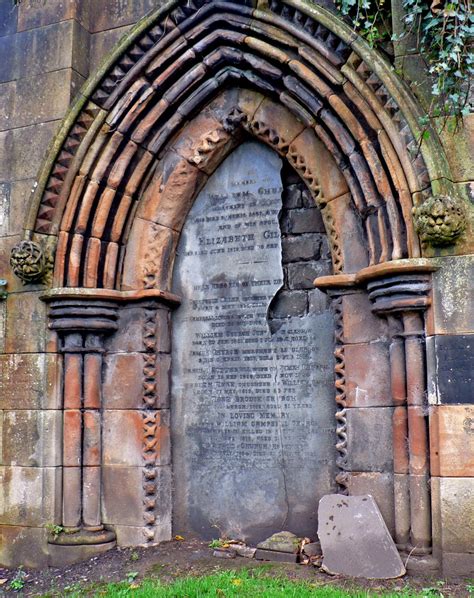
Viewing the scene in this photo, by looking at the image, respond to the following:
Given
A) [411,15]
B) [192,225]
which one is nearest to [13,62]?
[192,225]

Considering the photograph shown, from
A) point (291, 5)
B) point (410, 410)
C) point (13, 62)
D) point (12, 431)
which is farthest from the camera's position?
point (13, 62)

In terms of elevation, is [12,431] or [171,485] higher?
[12,431]

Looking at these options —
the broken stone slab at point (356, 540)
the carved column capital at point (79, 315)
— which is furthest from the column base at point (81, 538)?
the broken stone slab at point (356, 540)

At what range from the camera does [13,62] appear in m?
6.54

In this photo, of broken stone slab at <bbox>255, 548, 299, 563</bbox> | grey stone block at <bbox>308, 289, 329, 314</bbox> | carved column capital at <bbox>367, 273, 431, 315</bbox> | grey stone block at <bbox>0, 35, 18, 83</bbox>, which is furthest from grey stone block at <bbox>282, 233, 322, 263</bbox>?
grey stone block at <bbox>0, 35, 18, 83</bbox>

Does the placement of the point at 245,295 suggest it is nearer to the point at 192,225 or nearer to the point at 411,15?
the point at 192,225

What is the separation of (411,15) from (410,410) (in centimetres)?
271

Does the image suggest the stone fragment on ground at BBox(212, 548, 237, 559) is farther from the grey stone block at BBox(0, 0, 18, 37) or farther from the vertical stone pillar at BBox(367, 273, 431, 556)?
the grey stone block at BBox(0, 0, 18, 37)

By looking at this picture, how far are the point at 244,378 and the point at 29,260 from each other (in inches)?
80.4

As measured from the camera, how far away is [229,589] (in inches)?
184

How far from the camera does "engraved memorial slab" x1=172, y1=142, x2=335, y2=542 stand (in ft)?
18.7

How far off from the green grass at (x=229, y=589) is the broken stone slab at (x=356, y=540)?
281mm

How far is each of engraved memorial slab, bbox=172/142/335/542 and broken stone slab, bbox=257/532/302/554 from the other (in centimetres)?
19

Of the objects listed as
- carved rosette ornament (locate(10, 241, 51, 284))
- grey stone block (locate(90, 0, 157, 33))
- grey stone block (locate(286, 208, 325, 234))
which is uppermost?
grey stone block (locate(90, 0, 157, 33))
